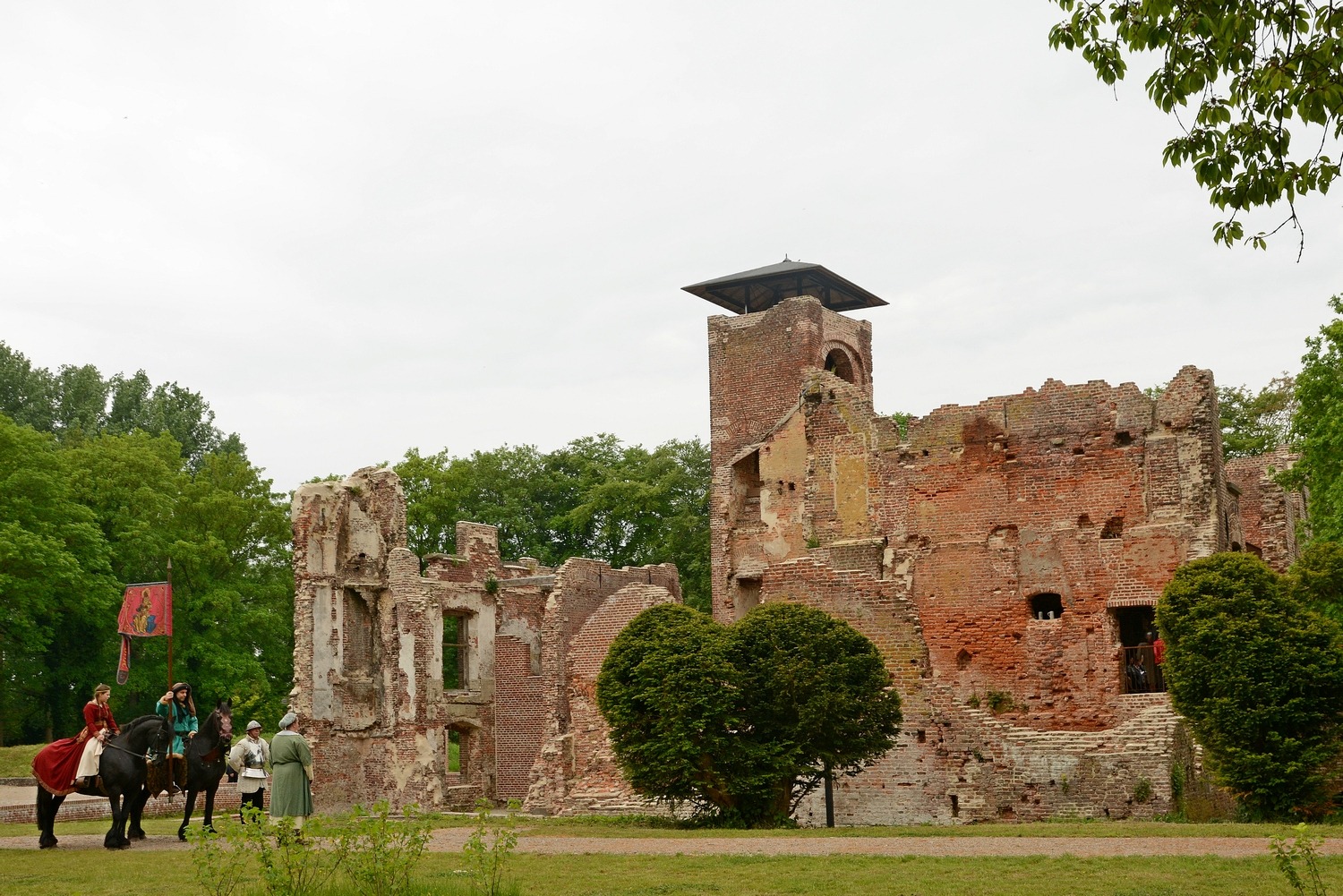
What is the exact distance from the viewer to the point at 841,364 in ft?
127

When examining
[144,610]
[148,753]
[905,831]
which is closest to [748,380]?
[144,610]

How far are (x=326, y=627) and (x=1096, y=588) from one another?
16.1 metres

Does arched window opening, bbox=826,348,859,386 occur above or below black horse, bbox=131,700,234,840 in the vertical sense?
above

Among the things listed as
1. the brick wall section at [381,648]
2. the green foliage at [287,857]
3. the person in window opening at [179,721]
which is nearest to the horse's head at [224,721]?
the person in window opening at [179,721]

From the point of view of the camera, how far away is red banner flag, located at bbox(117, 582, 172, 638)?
1091 inches

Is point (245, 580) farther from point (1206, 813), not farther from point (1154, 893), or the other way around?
point (1154, 893)

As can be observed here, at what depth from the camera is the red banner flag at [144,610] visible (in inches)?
1091

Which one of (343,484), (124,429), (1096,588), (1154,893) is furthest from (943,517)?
(124,429)

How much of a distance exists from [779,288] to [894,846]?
2681cm

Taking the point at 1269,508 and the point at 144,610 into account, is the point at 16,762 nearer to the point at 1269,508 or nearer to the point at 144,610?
the point at 144,610

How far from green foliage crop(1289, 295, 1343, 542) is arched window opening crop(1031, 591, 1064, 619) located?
7.11m

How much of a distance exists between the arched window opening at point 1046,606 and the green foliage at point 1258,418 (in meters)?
19.5

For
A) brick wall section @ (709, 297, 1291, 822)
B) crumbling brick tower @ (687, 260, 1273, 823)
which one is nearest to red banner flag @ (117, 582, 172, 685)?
brick wall section @ (709, 297, 1291, 822)

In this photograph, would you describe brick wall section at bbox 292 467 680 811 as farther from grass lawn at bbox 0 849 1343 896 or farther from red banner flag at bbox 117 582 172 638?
grass lawn at bbox 0 849 1343 896
